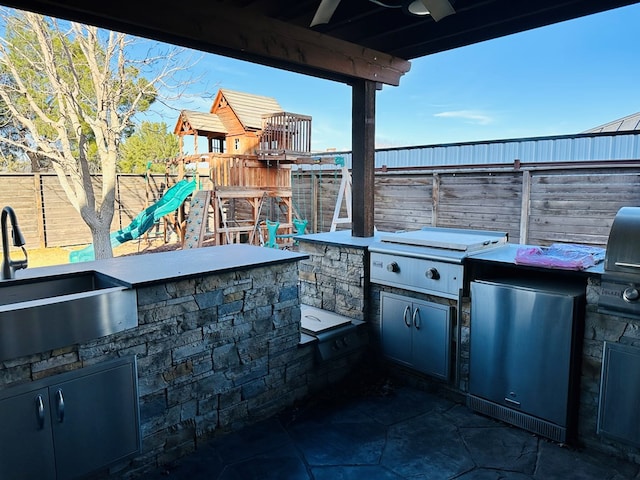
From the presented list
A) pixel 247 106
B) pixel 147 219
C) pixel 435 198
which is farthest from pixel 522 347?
pixel 247 106

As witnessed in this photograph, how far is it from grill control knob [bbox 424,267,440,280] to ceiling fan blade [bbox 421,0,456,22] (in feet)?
5.05

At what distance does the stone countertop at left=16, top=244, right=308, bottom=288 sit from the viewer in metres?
2.18

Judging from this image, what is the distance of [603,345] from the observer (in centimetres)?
224

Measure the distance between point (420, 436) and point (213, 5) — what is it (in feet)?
9.66

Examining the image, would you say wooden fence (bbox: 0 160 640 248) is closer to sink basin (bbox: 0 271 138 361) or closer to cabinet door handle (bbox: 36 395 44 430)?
sink basin (bbox: 0 271 138 361)

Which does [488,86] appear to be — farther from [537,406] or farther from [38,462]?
[38,462]

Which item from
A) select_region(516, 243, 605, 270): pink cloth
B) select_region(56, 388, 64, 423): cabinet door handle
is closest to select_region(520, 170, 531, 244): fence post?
select_region(516, 243, 605, 270): pink cloth

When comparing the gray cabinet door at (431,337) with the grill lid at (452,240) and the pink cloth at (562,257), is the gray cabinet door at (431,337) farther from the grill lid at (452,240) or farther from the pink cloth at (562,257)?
the pink cloth at (562,257)

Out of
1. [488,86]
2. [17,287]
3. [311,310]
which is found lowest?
[311,310]

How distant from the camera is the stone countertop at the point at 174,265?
2180mm

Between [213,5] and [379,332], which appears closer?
[213,5]

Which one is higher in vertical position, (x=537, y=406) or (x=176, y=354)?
(x=176, y=354)

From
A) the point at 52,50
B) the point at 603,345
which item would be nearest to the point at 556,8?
the point at 603,345

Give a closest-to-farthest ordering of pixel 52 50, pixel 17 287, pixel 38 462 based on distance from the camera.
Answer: pixel 38 462, pixel 17 287, pixel 52 50
